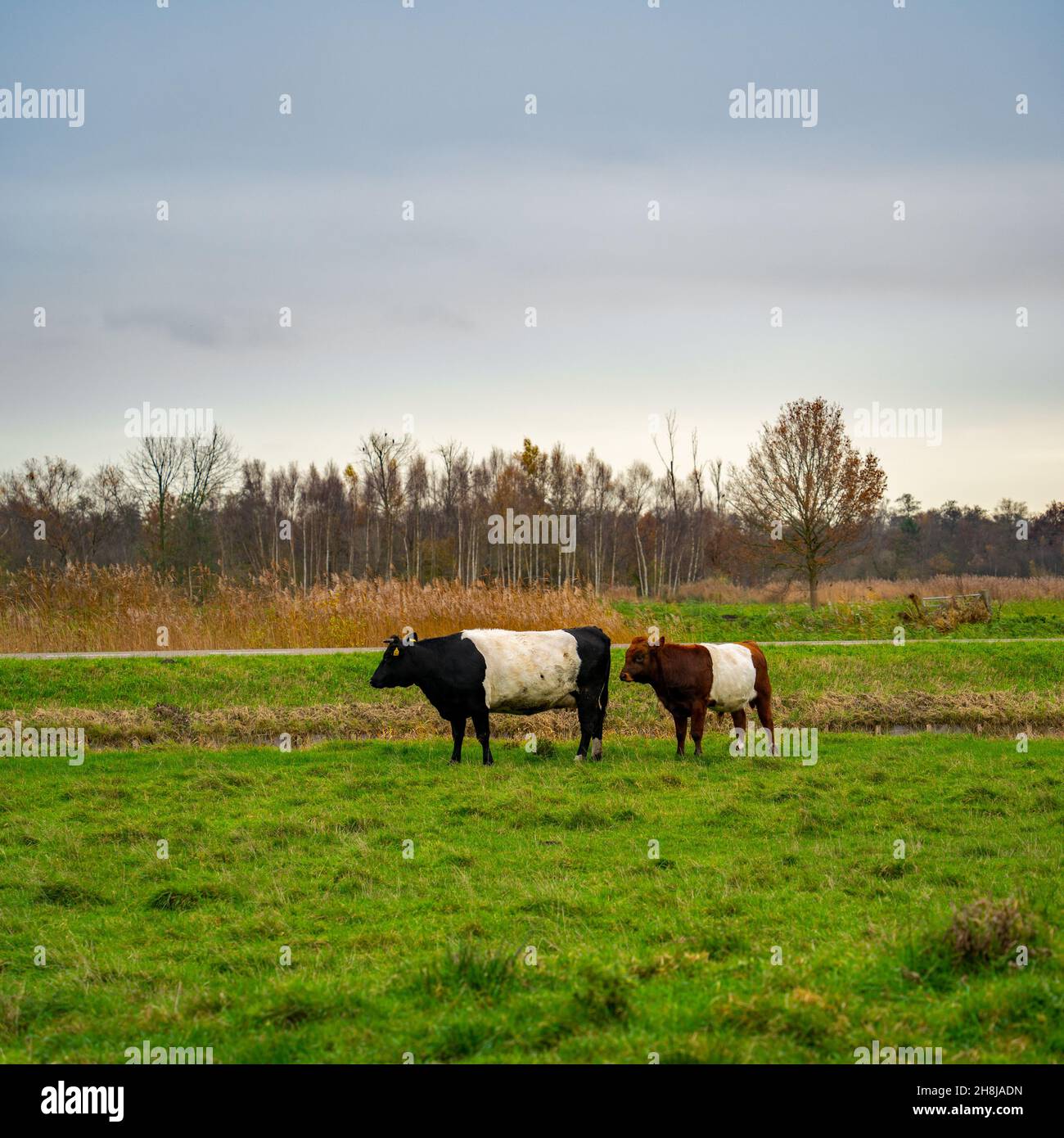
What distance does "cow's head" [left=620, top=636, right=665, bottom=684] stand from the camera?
16000 millimetres

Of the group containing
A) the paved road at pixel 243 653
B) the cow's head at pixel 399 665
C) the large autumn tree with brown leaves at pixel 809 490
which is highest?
the large autumn tree with brown leaves at pixel 809 490

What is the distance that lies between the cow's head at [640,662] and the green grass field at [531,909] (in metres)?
1.24

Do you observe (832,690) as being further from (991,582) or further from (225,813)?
(991,582)

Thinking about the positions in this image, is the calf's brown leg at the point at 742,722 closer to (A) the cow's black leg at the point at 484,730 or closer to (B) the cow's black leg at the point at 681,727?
(B) the cow's black leg at the point at 681,727

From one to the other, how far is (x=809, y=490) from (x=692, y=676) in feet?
103

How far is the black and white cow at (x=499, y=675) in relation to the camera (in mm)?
16172

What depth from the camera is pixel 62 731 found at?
18969 millimetres

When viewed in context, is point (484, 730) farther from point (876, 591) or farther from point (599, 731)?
point (876, 591)

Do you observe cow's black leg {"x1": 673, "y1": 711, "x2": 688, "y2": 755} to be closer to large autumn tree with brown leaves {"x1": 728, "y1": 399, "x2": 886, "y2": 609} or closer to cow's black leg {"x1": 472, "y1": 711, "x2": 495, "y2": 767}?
cow's black leg {"x1": 472, "y1": 711, "x2": 495, "y2": 767}

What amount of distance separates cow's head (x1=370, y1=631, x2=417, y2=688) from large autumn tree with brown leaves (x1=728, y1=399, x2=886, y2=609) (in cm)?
3060

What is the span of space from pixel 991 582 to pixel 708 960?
1890 inches

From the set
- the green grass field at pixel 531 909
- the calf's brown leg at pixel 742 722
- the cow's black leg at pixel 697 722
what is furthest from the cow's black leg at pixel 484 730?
the calf's brown leg at pixel 742 722

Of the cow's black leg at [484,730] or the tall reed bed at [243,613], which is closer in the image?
the cow's black leg at [484,730]

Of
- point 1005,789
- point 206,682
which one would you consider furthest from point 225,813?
point 206,682
